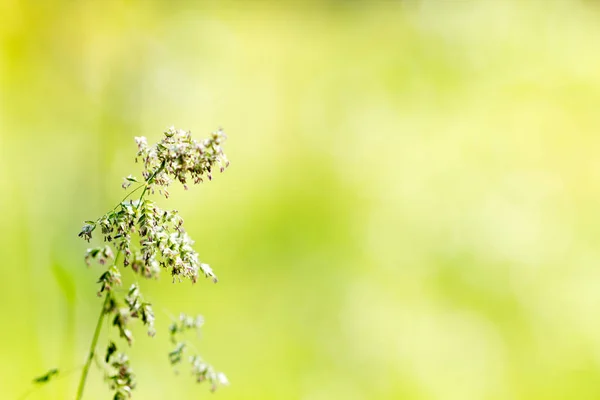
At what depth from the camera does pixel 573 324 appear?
138 cm

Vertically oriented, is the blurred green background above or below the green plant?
above

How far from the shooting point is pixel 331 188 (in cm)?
158

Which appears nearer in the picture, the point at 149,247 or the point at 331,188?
the point at 149,247

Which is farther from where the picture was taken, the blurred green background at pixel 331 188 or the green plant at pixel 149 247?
the blurred green background at pixel 331 188

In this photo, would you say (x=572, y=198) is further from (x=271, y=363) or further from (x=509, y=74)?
(x=271, y=363)

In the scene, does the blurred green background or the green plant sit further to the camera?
the blurred green background

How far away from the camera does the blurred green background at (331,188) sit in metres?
1.17

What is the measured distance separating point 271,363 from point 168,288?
27cm

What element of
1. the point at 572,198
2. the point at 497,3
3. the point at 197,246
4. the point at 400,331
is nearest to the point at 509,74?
the point at 497,3

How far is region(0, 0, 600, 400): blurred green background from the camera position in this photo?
1.17m

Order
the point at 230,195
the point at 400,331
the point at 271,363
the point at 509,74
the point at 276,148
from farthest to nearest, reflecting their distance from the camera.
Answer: the point at 509,74 → the point at 276,148 → the point at 230,195 → the point at 400,331 → the point at 271,363

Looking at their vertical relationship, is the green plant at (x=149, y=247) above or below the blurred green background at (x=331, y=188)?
below

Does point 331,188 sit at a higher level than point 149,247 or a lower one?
higher

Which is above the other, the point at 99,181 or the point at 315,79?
the point at 315,79
